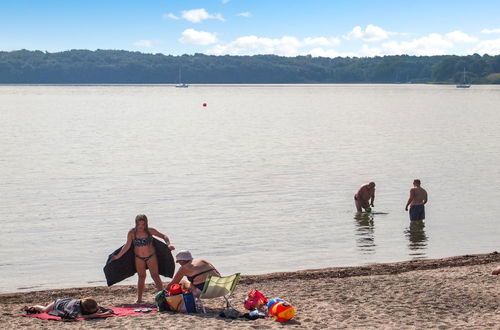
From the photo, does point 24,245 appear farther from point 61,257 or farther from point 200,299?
point 200,299

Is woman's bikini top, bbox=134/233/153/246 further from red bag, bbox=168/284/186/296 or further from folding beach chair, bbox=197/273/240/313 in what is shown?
folding beach chair, bbox=197/273/240/313

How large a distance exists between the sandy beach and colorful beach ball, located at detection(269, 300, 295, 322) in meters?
0.10

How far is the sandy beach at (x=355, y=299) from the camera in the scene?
11570 millimetres

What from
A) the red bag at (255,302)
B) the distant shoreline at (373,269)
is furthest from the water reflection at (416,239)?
the red bag at (255,302)

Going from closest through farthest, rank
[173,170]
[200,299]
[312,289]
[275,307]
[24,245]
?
[275,307] < [200,299] < [312,289] < [24,245] < [173,170]

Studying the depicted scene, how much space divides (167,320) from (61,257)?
8.14m

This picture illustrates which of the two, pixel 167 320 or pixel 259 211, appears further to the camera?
pixel 259 211

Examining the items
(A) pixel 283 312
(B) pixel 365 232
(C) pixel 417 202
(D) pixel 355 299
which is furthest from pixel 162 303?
(C) pixel 417 202

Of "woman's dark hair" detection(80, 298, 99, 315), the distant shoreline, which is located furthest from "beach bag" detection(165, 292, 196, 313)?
the distant shoreline

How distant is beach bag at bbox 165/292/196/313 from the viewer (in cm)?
1228

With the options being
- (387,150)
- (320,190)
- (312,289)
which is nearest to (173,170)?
(320,190)

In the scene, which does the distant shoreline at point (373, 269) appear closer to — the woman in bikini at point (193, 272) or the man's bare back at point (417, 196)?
the woman in bikini at point (193, 272)

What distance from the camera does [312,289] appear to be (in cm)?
1426

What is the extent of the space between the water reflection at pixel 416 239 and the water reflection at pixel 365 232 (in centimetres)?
94
